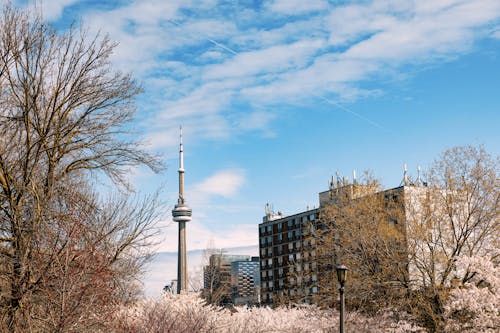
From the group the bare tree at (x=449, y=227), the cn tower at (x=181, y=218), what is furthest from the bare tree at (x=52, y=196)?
the cn tower at (x=181, y=218)

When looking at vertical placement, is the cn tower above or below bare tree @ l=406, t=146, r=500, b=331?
above

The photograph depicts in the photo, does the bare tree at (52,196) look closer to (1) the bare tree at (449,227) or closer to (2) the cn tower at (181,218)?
(1) the bare tree at (449,227)

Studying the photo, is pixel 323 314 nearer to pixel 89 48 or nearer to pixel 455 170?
pixel 455 170

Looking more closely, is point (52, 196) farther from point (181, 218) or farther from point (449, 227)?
point (181, 218)

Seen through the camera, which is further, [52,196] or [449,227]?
[449,227]

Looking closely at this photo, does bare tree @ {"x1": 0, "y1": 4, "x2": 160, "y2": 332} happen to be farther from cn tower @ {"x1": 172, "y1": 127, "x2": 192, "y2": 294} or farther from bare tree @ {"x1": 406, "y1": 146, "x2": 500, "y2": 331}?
cn tower @ {"x1": 172, "y1": 127, "x2": 192, "y2": 294}

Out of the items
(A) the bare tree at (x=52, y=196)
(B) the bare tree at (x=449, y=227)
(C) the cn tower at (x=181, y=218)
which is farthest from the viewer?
(C) the cn tower at (x=181, y=218)

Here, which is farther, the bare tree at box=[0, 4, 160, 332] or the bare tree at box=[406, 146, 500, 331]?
the bare tree at box=[406, 146, 500, 331]

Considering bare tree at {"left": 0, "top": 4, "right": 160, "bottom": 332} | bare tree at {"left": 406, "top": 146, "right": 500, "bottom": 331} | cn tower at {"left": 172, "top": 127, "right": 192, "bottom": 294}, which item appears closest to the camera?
bare tree at {"left": 0, "top": 4, "right": 160, "bottom": 332}

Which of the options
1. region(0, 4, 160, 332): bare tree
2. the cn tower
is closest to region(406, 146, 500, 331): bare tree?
region(0, 4, 160, 332): bare tree

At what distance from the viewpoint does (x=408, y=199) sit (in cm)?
3447

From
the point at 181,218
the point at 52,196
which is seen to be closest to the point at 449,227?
the point at 52,196

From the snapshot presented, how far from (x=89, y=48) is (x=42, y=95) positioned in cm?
239

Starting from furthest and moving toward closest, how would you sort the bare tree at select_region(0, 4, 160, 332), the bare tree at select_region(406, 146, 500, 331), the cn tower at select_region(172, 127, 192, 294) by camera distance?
1. the cn tower at select_region(172, 127, 192, 294)
2. the bare tree at select_region(406, 146, 500, 331)
3. the bare tree at select_region(0, 4, 160, 332)
